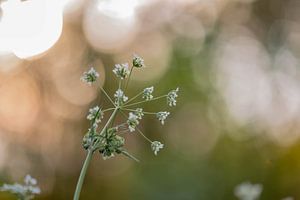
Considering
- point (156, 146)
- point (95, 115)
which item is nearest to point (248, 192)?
point (156, 146)

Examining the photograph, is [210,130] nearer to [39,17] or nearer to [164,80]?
[164,80]

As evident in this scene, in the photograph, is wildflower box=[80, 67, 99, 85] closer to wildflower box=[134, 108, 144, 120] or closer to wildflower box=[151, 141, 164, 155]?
wildflower box=[134, 108, 144, 120]

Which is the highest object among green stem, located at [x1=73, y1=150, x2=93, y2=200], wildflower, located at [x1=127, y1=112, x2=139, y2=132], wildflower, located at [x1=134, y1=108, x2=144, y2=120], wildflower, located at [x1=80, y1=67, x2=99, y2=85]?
wildflower, located at [x1=80, y1=67, x2=99, y2=85]

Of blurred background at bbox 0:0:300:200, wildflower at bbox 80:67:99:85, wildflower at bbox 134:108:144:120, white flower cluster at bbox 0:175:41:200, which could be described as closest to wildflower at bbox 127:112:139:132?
wildflower at bbox 134:108:144:120

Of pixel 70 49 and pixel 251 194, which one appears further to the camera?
pixel 70 49

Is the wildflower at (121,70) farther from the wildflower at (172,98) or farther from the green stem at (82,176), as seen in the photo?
the green stem at (82,176)

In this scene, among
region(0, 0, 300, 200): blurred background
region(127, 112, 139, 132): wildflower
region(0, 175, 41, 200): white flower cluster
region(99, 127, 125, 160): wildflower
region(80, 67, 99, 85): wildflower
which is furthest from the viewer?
region(0, 0, 300, 200): blurred background

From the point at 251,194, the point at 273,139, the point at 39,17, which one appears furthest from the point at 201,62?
the point at 251,194
